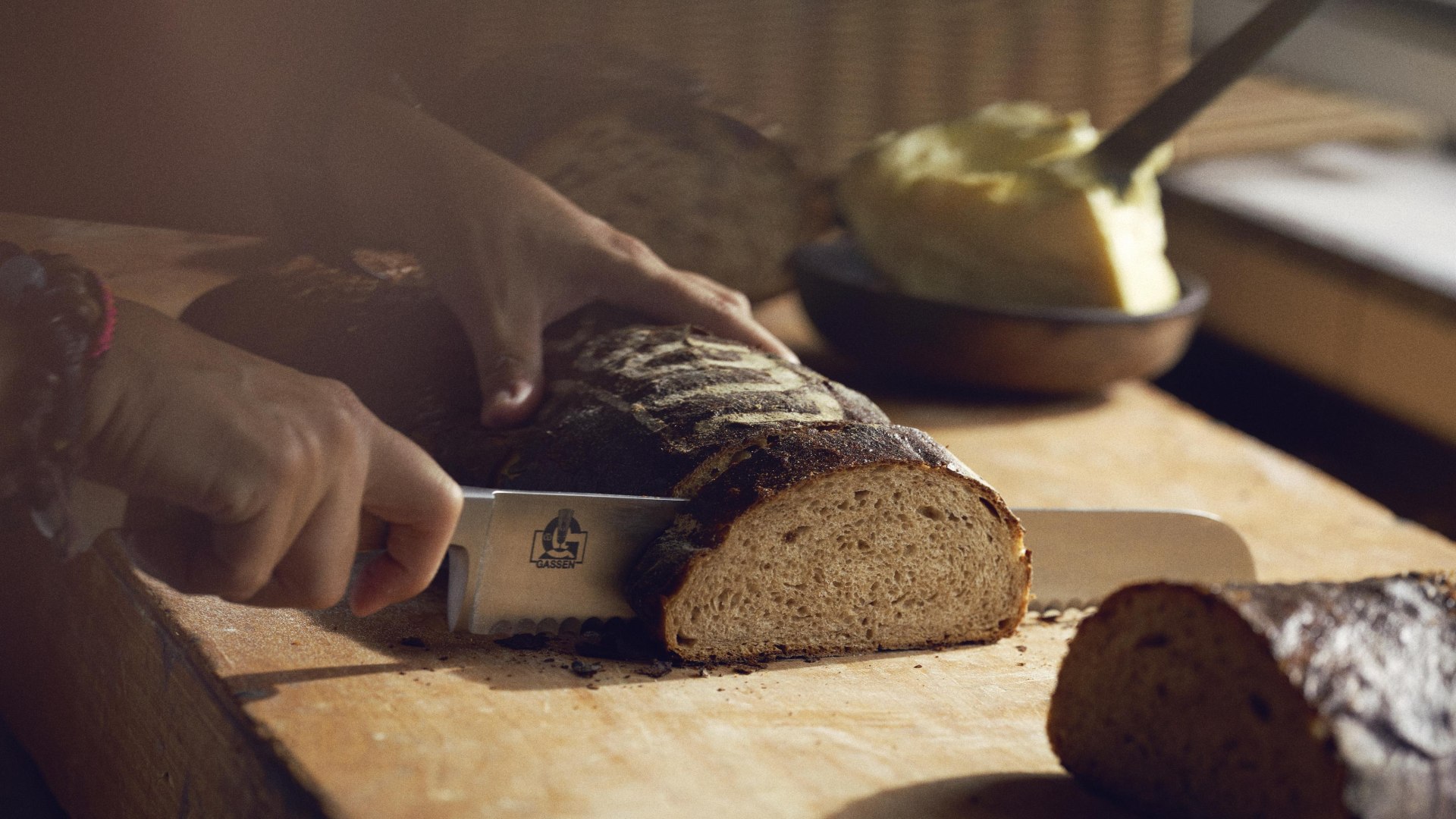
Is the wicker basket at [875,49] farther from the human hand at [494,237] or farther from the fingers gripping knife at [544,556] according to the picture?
the fingers gripping knife at [544,556]

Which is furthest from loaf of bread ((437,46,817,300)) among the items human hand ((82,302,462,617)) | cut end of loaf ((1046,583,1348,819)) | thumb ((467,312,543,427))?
cut end of loaf ((1046,583,1348,819))

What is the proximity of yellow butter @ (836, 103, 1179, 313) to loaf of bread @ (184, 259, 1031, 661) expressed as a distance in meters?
0.46

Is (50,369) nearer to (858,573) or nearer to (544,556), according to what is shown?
(544,556)

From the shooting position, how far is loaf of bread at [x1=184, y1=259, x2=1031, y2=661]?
0.92 m

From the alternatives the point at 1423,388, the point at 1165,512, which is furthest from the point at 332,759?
the point at 1423,388

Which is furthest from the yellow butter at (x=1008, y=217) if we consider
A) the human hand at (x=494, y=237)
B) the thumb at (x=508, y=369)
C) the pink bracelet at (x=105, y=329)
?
the pink bracelet at (x=105, y=329)

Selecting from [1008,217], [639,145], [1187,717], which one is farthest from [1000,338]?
[1187,717]

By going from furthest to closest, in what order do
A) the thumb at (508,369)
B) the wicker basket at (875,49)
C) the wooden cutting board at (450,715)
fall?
the wicker basket at (875,49) < the thumb at (508,369) < the wooden cutting board at (450,715)

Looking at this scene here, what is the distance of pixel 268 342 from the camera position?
125cm

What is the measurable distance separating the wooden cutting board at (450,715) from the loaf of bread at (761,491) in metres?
0.03

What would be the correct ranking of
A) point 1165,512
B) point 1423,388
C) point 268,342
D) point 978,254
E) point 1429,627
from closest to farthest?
point 1429,627 < point 1165,512 < point 268,342 < point 978,254 < point 1423,388

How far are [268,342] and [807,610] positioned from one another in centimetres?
59

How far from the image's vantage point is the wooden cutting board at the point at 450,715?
76cm

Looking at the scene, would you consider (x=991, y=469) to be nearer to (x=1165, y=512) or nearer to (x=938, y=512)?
(x=1165, y=512)
